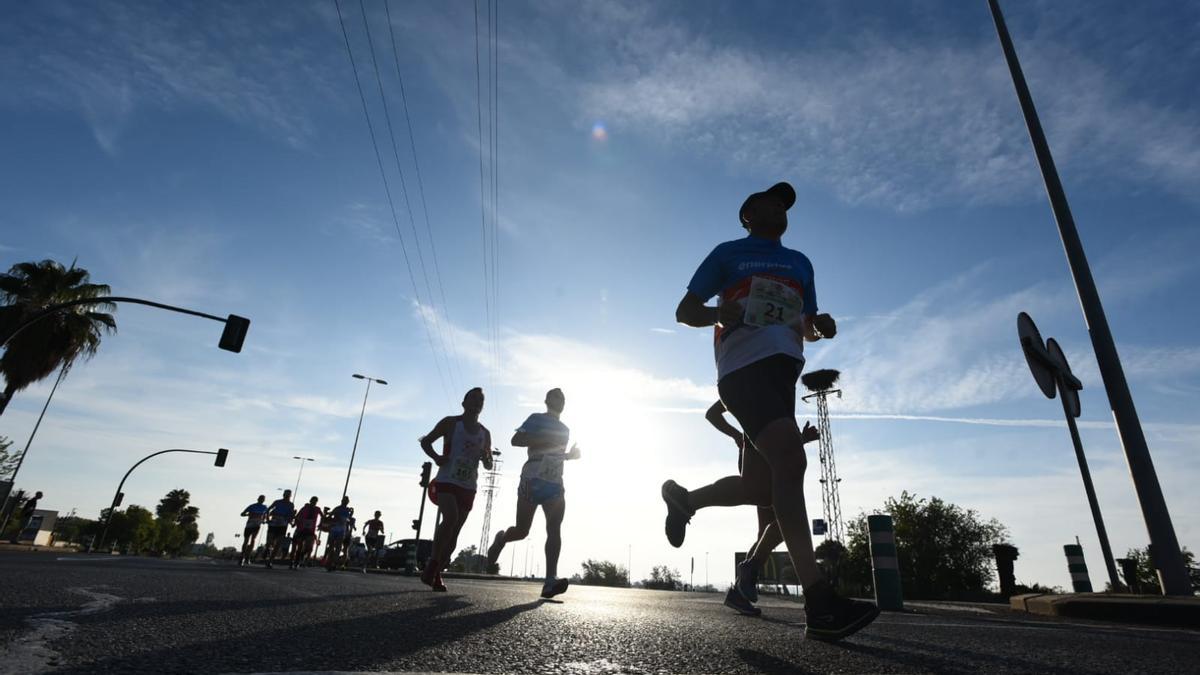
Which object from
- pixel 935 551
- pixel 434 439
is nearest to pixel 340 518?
pixel 434 439

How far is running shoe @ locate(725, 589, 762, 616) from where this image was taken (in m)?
4.17

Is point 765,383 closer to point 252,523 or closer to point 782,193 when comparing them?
point 782,193

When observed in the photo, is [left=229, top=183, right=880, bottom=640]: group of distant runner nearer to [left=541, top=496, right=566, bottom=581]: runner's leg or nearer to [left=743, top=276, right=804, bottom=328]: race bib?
[left=743, top=276, right=804, bottom=328]: race bib

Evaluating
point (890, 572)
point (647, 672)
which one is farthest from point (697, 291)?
point (890, 572)

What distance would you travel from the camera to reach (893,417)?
60469 mm

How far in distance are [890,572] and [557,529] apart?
3828 mm

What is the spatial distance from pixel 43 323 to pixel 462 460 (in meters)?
28.5

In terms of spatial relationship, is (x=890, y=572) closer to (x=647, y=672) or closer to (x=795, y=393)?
(x=795, y=393)

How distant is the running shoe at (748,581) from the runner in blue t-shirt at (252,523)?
15.7 metres

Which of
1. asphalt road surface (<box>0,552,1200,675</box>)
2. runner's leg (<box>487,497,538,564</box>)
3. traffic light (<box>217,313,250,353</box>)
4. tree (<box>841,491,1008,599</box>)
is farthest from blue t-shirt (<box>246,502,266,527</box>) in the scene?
tree (<box>841,491,1008,599</box>)

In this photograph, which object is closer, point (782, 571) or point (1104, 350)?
point (1104, 350)

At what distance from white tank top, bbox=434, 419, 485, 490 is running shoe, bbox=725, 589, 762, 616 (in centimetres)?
277

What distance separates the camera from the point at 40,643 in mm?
1368

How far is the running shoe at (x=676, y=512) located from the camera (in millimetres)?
3791
